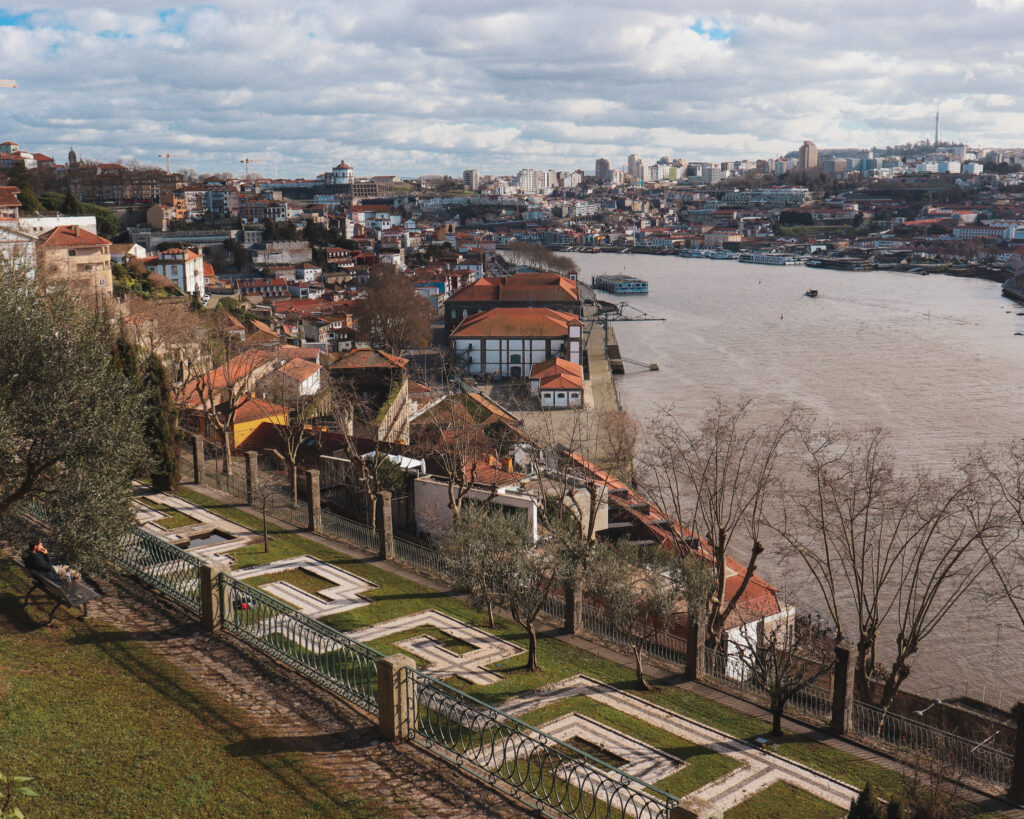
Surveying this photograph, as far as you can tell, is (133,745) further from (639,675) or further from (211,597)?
(639,675)

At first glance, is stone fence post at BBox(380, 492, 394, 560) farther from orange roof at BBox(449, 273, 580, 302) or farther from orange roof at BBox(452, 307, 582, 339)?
orange roof at BBox(449, 273, 580, 302)

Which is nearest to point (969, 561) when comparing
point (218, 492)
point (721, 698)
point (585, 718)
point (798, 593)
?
point (798, 593)

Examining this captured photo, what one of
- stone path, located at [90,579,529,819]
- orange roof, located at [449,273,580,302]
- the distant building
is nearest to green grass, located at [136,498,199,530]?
stone path, located at [90,579,529,819]

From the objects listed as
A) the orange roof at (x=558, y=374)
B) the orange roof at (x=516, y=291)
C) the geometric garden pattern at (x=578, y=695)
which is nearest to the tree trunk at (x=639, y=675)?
the geometric garden pattern at (x=578, y=695)

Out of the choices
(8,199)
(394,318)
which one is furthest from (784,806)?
(8,199)

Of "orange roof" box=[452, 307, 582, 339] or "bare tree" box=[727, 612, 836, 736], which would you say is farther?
"orange roof" box=[452, 307, 582, 339]

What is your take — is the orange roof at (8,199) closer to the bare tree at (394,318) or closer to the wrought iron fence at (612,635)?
the bare tree at (394,318)
